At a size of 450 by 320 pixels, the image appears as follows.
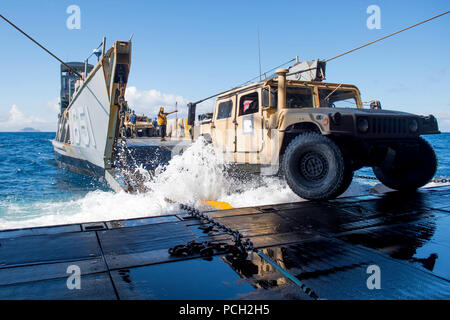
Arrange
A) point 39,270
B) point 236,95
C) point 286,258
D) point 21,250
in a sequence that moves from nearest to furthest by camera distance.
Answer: point 39,270, point 286,258, point 21,250, point 236,95

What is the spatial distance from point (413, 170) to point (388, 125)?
1.45m

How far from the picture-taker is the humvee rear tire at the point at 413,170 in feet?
16.7

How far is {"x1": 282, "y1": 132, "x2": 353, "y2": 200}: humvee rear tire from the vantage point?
411 centimetres

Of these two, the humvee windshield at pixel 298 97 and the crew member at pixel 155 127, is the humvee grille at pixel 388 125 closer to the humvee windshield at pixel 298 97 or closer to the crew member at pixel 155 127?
the humvee windshield at pixel 298 97

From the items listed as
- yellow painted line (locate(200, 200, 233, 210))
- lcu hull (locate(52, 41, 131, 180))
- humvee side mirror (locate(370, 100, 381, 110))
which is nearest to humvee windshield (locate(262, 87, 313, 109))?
humvee side mirror (locate(370, 100, 381, 110))

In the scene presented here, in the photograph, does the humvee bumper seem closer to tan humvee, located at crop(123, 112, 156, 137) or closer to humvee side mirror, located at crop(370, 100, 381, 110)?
humvee side mirror, located at crop(370, 100, 381, 110)

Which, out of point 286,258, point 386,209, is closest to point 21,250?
point 286,258

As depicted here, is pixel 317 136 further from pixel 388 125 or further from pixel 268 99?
pixel 268 99

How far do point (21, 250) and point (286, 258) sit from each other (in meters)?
2.18

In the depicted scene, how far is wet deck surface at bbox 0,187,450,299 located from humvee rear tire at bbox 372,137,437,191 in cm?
141

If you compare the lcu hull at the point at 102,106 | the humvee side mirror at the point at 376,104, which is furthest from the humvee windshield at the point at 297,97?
the lcu hull at the point at 102,106

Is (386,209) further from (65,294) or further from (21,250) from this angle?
(21,250)

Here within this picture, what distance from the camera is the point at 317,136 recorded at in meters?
4.38

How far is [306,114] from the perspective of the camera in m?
4.57
